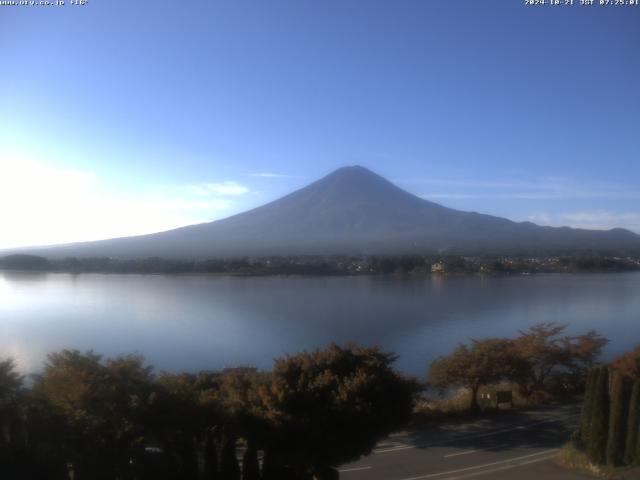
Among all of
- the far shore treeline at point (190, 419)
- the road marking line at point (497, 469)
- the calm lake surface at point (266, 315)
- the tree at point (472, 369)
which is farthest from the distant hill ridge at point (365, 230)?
the far shore treeline at point (190, 419)

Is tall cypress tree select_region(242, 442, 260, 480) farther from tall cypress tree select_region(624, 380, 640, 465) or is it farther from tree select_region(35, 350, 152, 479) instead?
tall cypress tree select_region(624, 380, 640, 465)

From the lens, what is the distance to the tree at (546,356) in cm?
1176

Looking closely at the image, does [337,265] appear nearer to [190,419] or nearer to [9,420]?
[190,419]

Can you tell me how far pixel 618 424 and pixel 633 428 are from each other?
16 centimetres

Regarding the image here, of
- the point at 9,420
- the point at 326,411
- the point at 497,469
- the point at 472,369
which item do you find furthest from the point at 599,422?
the point at 9,420

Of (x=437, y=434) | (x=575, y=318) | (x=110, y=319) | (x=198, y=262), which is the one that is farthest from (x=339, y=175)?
(x=437, y=434)

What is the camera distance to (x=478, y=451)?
8070 millimetres

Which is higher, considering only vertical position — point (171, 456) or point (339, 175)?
point (339, 175)

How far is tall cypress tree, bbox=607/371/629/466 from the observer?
21.8 feet

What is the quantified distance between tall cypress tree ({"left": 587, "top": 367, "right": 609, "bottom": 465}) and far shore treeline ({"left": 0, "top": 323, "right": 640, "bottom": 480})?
2183 mm

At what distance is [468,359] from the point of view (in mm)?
10805

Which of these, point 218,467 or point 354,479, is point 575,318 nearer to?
point 354,479

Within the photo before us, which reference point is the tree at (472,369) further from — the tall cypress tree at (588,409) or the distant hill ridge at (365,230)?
the distant hill ridge at (365,230)

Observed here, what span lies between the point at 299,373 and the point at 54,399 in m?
2.26
